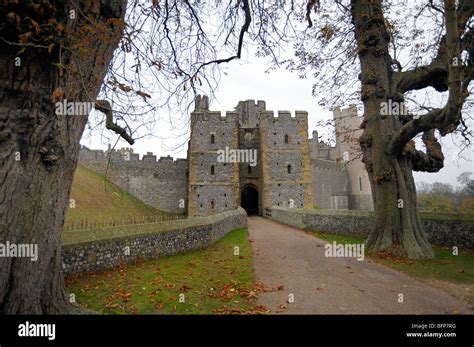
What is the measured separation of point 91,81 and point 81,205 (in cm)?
2248

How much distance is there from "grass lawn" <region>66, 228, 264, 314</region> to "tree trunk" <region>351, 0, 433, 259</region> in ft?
14.6

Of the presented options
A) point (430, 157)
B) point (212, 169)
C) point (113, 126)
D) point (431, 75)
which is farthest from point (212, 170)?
point (113, 126)

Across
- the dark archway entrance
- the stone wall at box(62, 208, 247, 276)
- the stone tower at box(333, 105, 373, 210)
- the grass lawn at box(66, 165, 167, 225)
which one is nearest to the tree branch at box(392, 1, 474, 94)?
the stone wall at box(62, 208, 247, 276)

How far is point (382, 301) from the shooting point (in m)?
4.79

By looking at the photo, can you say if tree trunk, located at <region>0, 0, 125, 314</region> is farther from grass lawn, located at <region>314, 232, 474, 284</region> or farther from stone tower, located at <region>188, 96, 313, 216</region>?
stone tower, located at <region>188, 96, 313, 216</region>

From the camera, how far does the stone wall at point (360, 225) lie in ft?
30.3

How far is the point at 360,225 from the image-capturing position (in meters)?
12.4

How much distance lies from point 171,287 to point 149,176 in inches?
1191

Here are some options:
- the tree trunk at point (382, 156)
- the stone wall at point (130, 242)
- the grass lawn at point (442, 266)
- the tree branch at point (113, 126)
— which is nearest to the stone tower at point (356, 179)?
the tree trunk at point (382, 156)

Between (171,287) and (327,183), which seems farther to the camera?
(327,183)

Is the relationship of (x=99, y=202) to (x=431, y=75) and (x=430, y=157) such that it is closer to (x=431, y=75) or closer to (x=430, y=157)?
(x=430, y=157)

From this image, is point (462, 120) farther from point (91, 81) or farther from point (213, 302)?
point (91, 81)

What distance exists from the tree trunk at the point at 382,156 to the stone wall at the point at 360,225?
1.79 m
